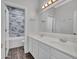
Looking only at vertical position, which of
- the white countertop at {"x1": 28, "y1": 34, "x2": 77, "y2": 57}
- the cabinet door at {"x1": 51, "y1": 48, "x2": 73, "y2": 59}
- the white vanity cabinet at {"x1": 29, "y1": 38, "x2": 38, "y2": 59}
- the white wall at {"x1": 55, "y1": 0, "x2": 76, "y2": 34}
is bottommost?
the white vanity cabinet at {"x1": 29, "y1": 38, "x2": 38, "y2": 59}

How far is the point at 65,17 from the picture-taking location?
5.84 feet

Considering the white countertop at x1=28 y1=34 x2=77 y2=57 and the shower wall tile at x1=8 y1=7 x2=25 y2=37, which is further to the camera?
the shower wall tile at x1=8 y1=7 x2=25 y2=37

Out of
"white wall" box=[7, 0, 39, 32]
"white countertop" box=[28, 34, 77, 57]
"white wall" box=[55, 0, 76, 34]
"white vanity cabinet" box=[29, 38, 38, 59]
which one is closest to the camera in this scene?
"white countertop" box=[28, 34, 77, 57]

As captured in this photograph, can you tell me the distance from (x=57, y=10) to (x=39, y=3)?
1690 millimetres

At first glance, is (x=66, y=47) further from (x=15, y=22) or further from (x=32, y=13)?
Result: (x=15, y=22)

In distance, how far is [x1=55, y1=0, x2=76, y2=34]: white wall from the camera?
161 cm

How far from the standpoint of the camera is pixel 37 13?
137 inches

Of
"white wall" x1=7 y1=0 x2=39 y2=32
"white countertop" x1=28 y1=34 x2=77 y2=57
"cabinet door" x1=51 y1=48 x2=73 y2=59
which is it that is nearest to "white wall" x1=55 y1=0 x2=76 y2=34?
"white countertop" x1=28 y1=34 x2=77 y2=57

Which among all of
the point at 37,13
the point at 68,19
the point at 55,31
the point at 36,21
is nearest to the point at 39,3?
the point at 37,13

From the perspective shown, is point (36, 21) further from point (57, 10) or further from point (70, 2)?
point (70, 2)

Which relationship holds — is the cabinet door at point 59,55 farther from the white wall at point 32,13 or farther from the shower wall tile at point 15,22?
the shower wall tile at point 15,22

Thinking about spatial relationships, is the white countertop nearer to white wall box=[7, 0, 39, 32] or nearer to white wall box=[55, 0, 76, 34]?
white wall box=[55, 0, 76, 34]

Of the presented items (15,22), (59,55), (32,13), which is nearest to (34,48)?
(59,55)

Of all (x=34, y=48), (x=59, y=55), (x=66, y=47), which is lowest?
(x=34, y=48)
